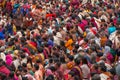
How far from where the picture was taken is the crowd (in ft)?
24.2

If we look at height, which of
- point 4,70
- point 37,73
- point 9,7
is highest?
point 4,70

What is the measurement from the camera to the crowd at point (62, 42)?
24.2ft

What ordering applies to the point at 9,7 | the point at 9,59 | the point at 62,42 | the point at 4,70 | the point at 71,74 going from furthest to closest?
1. the point at 9,7
2. the point at 62,42
3. the point at 9,59
4. the point at 4,70
5. the point at 71,74

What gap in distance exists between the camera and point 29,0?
1539cm

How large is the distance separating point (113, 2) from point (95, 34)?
403 cm

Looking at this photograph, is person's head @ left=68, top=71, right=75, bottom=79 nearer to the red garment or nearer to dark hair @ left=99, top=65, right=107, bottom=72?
dark hair @ left=99, top=65, right=107, bottom=72

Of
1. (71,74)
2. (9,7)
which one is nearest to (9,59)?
(71,74)

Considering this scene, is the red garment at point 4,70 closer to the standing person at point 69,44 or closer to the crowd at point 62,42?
the crowd at point 62,42

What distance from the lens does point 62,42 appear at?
9.59 metres

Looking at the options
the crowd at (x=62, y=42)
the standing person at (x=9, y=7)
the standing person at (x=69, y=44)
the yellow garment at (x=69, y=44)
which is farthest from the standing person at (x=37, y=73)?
the standing person at (x=9, y=7)

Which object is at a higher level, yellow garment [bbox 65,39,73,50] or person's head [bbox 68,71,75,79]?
person's head [bbox 68,71,75,79]

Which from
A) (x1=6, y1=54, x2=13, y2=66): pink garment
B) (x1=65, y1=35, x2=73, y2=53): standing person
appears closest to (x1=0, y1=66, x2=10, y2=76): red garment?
(x1=6, y1=54, x2=13, y2=66): pink garment

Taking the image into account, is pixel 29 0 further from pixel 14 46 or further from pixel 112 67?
pixel 112 67

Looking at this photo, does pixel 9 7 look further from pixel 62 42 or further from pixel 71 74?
pixel 71 74
